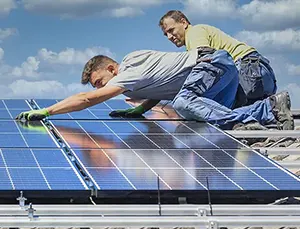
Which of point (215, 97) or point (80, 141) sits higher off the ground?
point (215, 97)

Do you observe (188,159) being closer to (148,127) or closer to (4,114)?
(148,127)

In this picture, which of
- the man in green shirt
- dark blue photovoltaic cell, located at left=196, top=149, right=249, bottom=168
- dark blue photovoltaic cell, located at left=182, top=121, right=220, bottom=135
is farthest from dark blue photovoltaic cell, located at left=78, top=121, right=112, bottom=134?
the man in green shirt

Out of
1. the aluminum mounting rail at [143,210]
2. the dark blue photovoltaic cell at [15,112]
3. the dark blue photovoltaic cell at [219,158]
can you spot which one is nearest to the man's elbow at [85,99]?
the dark blue photovoltaic cell at [15,112]

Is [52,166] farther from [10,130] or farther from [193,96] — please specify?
[193,96]

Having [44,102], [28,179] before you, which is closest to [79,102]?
[44,102]

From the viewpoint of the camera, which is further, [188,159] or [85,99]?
[85,99]

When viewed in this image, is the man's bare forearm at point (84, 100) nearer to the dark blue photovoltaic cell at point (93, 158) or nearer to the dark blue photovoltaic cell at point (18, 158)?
the dark blue photovoltaic cell at point (93, 158)

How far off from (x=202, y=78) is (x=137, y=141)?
2182 mm

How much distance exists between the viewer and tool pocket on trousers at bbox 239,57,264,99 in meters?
12.7

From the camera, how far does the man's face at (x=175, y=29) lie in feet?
41.9

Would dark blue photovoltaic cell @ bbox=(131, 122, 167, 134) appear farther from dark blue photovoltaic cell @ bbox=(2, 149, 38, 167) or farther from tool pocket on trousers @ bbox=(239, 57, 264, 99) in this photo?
tool pocket on trousers @ bbox=(239, 57, 264, 99)

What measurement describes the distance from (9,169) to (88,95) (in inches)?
110

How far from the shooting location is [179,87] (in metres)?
11.8

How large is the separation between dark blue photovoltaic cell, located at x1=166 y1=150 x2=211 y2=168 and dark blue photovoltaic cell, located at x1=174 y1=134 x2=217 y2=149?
0.98 ft
